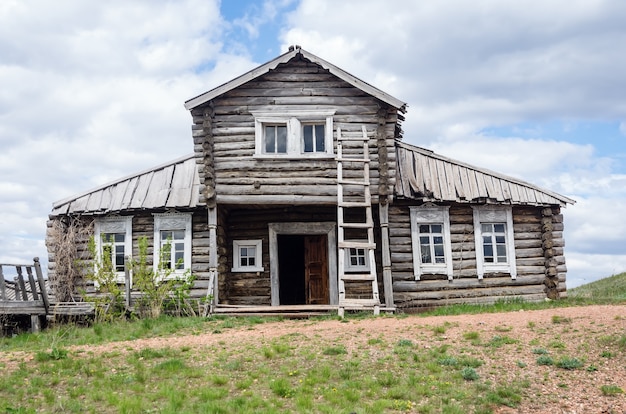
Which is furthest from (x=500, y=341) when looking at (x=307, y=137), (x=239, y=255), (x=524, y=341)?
(x=239, y=255)

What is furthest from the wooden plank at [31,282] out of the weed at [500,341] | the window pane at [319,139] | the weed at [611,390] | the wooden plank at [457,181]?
the weed at [611,390]

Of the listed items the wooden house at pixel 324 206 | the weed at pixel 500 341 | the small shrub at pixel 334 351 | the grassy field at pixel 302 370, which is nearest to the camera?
the grassy field at pixel 302 370

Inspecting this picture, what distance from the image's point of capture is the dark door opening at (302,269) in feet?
63.1

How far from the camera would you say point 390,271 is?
56.1 ft

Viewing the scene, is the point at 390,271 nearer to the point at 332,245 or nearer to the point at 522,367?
the point at 332,245

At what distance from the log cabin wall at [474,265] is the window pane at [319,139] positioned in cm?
315

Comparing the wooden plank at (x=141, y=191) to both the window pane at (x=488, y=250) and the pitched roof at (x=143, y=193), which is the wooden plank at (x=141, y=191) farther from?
the window pane at (x=488, y=250)

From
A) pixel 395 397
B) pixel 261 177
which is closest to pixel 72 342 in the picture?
pixel 261 177

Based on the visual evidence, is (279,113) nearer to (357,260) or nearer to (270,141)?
(270,141)

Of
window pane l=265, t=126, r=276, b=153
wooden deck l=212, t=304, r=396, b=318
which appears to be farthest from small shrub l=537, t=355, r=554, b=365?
window pane l=265, t=126, r=276, b=153

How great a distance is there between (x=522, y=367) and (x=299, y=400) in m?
4.05

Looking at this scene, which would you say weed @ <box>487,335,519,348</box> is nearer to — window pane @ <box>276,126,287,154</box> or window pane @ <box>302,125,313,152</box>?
window pane @ <box>302,125,313,152</box>

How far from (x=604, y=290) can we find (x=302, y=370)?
19230 mm

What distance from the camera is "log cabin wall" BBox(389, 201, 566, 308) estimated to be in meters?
18.6
